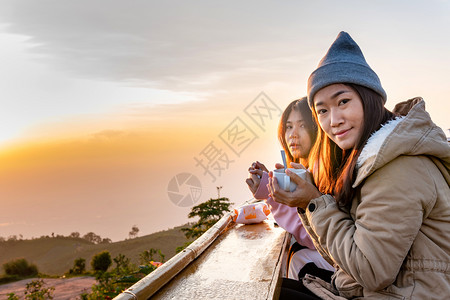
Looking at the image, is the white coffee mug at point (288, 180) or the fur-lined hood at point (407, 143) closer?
the fur-lined hood at point (407, 143)

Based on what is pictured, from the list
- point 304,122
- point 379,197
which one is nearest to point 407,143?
point 379,197

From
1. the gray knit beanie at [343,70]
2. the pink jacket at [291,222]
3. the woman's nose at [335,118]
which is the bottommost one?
the pink jacket at [291,222]

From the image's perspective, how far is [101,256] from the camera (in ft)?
42.0

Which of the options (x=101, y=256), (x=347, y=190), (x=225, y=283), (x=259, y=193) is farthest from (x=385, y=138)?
(x=101, y=256)

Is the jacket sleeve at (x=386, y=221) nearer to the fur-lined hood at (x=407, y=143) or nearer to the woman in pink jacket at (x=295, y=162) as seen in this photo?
the fur-lined hood at (x=407, y=143)

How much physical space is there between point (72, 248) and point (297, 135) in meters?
15.3

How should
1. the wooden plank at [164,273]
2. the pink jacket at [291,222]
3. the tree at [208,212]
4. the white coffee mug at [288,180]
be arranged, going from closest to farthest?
the wooden plank at [164,273], the white coffee mug at [288,180], the pink jacket at [291,222], the tree at [208,212]

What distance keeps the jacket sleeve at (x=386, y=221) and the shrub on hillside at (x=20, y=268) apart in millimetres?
13978

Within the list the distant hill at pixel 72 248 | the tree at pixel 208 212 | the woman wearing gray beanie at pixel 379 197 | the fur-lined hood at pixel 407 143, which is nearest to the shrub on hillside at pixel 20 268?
the distant hill at pixel 72 248

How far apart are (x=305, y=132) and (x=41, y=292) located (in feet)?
20.9

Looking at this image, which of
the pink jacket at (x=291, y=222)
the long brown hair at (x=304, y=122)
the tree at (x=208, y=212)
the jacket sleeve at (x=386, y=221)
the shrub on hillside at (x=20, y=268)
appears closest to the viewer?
the jacket sleeve at (x=386, y=221)

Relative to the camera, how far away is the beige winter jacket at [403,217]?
151 cm

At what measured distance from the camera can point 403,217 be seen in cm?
150

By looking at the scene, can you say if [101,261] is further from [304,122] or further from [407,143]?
[407,143]
